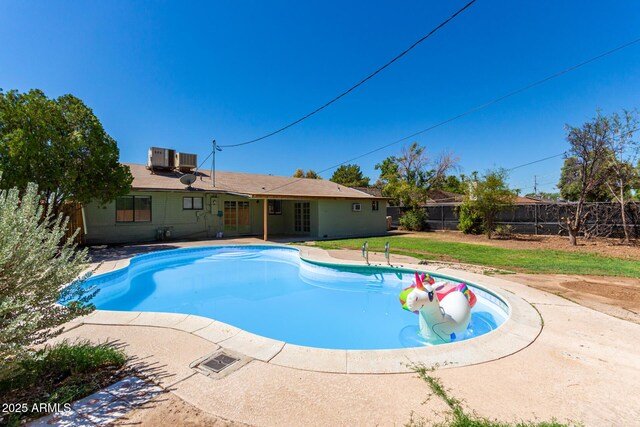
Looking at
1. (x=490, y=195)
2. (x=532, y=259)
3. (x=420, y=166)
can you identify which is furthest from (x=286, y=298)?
(x=420, y=166)

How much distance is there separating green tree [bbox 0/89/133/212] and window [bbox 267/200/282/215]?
8.79 m

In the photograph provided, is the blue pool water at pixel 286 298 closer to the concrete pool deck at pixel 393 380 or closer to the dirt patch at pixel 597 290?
the dirt patch at pixel 597 290

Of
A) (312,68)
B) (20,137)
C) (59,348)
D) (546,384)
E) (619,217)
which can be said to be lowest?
(546,384)

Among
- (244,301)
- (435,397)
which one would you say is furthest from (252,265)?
(435,397)

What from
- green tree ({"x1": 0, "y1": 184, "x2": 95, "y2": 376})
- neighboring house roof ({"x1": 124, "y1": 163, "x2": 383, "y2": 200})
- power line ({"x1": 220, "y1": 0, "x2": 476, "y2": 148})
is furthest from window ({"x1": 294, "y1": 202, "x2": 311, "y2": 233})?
green tree ({"x1": 0, "y1": 184, "x2": 95, "y2": 376})

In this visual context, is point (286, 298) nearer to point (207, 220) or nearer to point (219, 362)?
point (219, 362)

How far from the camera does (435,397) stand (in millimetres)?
2467

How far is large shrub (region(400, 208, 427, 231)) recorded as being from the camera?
21.0 metres

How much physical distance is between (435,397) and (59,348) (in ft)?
12.8

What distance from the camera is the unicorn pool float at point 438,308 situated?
436 cm

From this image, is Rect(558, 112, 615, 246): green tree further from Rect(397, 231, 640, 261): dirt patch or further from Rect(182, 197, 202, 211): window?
Rect(182, 197, 202, 211): window

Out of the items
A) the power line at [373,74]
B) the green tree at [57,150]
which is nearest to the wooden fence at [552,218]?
the power line at [373,74]

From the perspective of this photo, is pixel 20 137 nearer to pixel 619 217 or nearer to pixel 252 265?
pixel 252 265

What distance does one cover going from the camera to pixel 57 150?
946 cm
